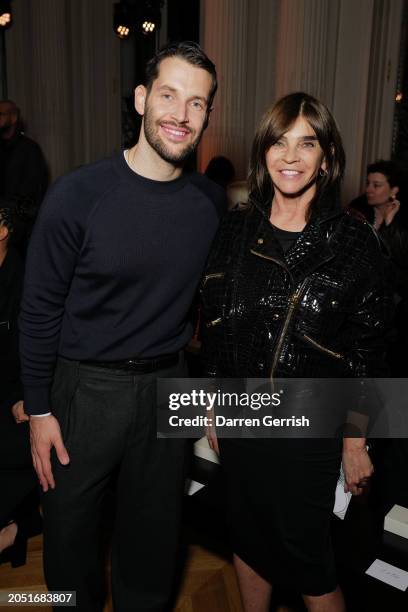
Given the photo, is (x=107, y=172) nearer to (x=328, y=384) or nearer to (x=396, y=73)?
(x=328, y=384)

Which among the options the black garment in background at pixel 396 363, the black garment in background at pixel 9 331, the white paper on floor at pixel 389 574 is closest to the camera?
the white paper on floor at pixel 389 574

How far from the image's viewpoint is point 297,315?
143 centimetres

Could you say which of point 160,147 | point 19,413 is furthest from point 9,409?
point 160,147

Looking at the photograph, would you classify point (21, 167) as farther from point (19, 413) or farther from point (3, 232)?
point (19, 413)

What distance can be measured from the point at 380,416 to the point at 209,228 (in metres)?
0.71

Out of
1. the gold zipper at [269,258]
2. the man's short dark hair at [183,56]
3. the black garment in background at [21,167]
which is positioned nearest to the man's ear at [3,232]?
the man's short dark hair at [183,56]

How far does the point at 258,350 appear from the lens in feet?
4.87

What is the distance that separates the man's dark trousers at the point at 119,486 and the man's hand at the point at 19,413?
666 mm

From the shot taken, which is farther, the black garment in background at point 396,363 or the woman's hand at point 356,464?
the black garment in background at point 396,363

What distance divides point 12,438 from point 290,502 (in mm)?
1236

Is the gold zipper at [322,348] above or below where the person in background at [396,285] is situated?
above

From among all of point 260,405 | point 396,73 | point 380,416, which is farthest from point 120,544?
point 396,73

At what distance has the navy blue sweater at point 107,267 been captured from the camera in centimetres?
149

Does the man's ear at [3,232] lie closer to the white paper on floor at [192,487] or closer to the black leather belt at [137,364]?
the black leather belt at [137,364]
